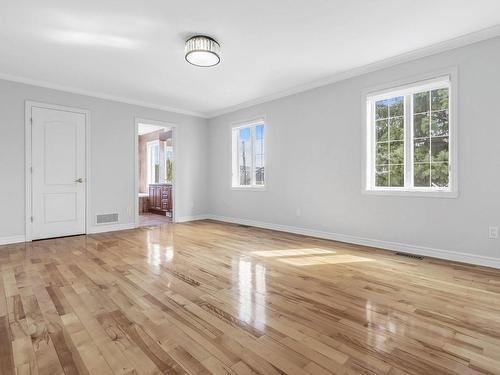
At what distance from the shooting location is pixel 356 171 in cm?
416

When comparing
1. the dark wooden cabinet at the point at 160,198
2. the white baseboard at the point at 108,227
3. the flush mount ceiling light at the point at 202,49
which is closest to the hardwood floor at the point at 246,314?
the white baseboard at the point at 108,227

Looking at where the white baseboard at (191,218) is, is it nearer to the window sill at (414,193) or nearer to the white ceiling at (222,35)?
the white ceiling at (222,35)

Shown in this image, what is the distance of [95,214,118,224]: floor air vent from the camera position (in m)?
5.17

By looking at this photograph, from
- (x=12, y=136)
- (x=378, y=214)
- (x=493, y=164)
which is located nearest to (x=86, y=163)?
(x=12, y=136)

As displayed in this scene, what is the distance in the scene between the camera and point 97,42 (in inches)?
127

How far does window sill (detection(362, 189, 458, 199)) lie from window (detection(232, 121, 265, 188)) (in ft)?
7.71

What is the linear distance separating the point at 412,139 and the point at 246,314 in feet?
10.5

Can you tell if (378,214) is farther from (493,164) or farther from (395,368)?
(395,368)

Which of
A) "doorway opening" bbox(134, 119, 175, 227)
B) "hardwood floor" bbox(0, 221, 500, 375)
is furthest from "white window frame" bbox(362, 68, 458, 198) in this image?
"doorway opening" bbox(134, 119, 175, 227)

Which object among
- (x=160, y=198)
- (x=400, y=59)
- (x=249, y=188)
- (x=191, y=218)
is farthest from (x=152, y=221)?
(x=400, y=59)

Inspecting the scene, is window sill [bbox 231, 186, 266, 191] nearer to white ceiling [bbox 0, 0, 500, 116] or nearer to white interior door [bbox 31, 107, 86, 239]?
white ceiling [bbox 0, 0, 500, 116]

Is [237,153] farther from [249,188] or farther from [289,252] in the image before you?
[289,252]

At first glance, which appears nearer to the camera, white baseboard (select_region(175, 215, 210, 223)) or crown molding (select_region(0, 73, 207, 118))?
crown molding (select_region(0, 73, 207, 118))

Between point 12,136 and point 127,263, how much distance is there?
3.06m
